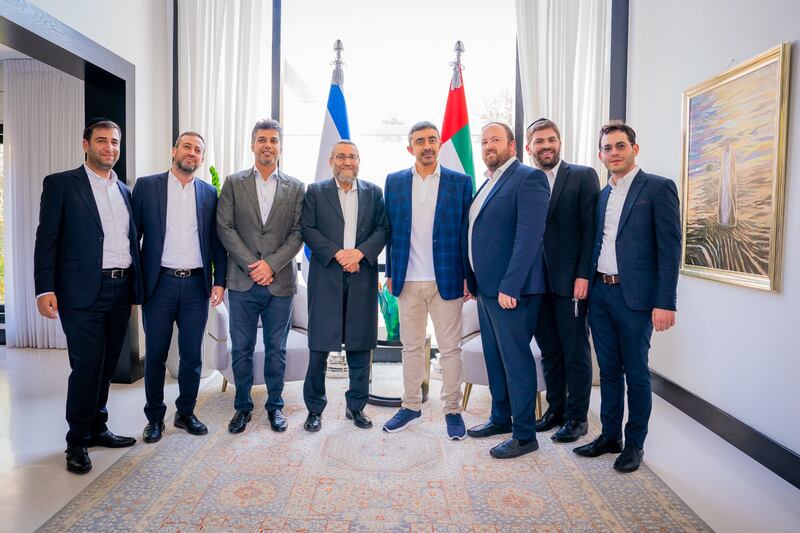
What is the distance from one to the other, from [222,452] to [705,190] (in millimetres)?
3200

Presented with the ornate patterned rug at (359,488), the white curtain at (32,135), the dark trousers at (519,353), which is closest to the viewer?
the ornate patterned rug at (359,488)

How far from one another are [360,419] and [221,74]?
313cm

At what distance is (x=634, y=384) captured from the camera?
100 inches

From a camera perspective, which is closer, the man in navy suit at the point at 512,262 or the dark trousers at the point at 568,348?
the man in navy suit at the point at 512,262

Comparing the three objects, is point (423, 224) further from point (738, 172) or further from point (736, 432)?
point (736, 432)

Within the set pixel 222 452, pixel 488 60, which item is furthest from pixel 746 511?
pixel 488 60

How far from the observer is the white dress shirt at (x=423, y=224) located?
2939 mm

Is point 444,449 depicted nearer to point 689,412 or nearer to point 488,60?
point 689,412

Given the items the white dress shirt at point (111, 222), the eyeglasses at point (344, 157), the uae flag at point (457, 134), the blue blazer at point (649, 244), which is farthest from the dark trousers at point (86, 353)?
the uae flag at point (457, 134)

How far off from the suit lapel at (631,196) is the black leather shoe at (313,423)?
196 centimetres

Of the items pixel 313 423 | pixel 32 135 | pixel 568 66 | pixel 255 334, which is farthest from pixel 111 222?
pixel 568 66

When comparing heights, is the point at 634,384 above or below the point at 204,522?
above

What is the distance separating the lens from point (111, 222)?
2641mm

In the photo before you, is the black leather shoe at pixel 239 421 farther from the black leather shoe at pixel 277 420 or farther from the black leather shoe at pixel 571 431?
the black leather shoe at pixel 571 431
